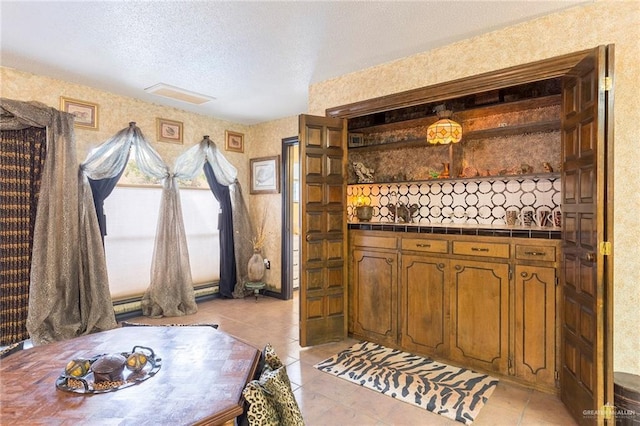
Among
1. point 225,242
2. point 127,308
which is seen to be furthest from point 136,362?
point 225,242

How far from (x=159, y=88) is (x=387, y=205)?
297 cm

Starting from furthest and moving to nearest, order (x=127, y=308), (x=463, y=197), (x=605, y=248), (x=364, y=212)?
(x=127, y=308) < (x=364, y=212) < (x=463, y=197) < (x=605, y=248)

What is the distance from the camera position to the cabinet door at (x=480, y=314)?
273 centimetres

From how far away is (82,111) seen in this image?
12.6ft

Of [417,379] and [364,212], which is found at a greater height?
[364,212]

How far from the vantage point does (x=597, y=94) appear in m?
1.96

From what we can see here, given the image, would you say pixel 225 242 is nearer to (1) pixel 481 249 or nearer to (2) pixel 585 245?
(1) pixel 481 249

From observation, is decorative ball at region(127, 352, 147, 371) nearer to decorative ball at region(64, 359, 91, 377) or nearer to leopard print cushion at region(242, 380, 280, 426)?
decorative ball at region(64, 359, 91, 377)

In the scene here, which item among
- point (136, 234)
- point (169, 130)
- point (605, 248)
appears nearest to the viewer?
point (605, 248)

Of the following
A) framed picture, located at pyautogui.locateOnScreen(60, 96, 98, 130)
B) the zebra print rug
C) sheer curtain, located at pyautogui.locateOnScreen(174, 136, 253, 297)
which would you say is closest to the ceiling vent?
framed picture, located at pyautogui.locateOnScreen(60, 96, 98, 130)

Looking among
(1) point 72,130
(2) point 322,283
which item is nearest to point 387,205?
(2) point 322,283

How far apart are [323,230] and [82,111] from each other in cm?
303

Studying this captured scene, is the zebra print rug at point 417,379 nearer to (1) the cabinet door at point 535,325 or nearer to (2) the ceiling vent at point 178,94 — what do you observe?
(1) the cabinet door at point 535,325

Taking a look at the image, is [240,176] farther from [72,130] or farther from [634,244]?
[634,244]
